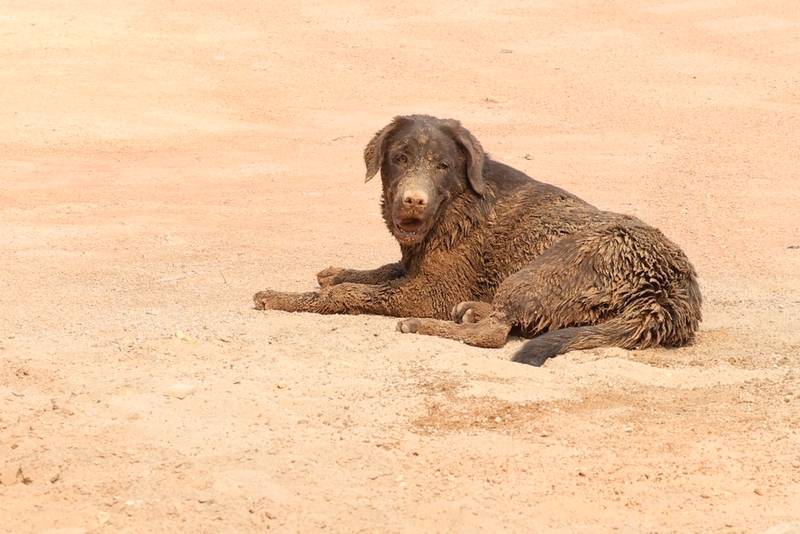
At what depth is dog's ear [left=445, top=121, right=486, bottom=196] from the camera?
8.71 metres

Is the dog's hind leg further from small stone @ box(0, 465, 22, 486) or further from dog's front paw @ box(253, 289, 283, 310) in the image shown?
small stone @ box(0, 465, 22, 486)

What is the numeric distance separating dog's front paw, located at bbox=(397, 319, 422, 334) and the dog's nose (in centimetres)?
75

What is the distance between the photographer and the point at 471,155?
8695 millimetres

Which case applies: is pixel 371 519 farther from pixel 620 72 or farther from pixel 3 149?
pixel 620 72

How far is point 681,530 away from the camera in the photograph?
5.28 metres

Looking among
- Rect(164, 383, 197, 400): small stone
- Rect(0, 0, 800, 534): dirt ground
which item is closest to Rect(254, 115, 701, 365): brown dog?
Rect(0, 0, 800, 534): dirt ground

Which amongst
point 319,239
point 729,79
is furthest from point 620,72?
point 319,239

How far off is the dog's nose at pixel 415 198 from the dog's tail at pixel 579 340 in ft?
3.79

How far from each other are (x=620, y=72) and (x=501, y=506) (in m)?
15.1

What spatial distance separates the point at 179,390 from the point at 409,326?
1.99 metres

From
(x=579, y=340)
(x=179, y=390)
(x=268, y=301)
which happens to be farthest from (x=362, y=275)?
(x=179, y=390)

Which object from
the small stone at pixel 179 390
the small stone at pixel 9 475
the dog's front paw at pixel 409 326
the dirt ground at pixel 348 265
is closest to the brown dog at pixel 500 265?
the dog's front paw at pixel 409 326

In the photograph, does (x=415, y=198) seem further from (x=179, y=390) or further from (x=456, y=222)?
(x=179, y=390)

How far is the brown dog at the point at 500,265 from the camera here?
807 cm
